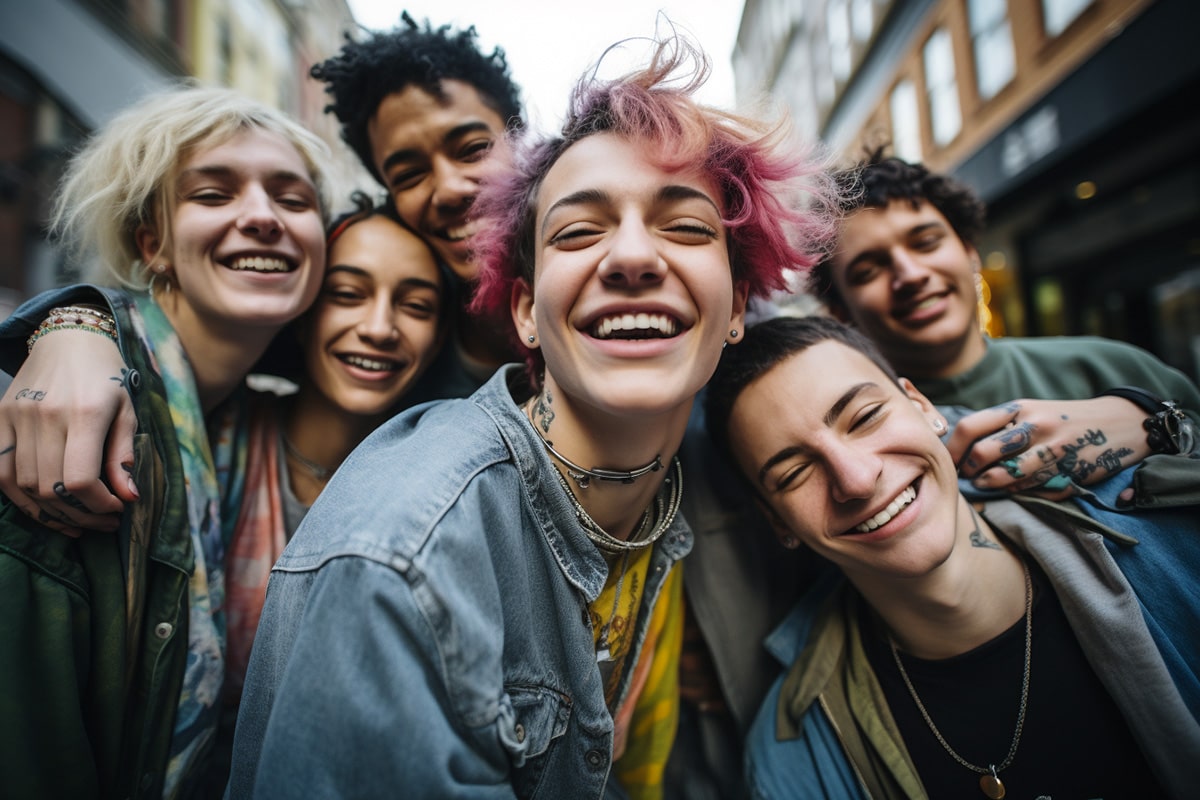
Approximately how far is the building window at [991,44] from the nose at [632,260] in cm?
823

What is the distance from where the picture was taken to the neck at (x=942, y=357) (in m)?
2.45

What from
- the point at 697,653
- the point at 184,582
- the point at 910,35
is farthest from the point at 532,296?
the point at 910,35

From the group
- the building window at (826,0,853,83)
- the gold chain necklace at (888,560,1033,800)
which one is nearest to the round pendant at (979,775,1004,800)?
the gold chain necklace at (888,560,1033,800)

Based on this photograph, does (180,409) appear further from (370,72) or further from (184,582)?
(370,72)

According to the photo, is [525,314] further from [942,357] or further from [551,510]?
[942,357]

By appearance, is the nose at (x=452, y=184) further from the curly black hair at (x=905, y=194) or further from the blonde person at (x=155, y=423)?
the curly black hair at (x=905, y=194)

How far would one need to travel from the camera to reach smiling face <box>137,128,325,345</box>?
184 centimetres

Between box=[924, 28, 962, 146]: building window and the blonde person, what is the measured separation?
31.6 feet

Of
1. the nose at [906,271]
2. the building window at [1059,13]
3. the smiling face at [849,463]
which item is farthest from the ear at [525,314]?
the building window at [1059,13]

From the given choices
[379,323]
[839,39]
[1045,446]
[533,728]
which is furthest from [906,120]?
[533,728]

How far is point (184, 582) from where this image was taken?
158 centimetres

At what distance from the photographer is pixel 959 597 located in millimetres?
1652

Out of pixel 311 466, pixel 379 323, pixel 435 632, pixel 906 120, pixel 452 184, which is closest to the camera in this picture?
pixel 435 632

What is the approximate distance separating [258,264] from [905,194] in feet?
8.31
